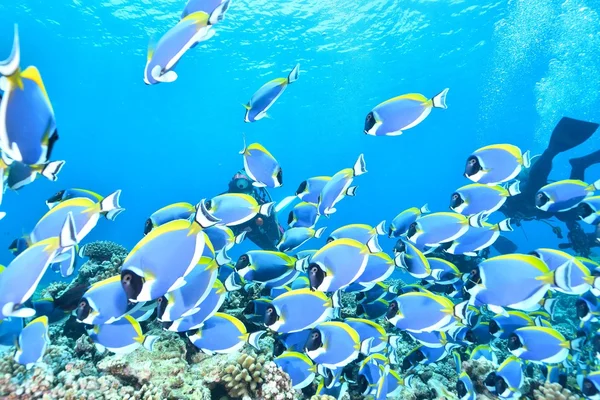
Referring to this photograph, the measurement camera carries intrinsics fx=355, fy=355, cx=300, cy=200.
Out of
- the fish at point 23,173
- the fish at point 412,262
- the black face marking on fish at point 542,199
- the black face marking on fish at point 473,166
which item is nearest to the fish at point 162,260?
the fish at point 23,173

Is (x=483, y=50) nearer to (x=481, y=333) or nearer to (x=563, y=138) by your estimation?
(x=563, y=138)

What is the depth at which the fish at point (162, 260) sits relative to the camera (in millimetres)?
1780

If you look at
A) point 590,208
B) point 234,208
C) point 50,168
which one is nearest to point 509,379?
point 590,208

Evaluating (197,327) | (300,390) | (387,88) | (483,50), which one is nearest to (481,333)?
(300,390)

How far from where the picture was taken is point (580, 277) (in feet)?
9.91

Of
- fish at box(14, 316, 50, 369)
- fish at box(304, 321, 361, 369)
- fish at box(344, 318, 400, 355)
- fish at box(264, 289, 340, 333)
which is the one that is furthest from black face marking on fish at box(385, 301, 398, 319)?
fish at box(14, 316, 50, 369)

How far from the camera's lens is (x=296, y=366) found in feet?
11.2

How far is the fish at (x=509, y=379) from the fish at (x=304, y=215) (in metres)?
2.61

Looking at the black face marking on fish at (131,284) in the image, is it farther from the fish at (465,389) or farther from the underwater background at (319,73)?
the fish at (465,389)

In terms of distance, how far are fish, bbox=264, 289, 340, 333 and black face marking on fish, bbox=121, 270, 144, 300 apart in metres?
1.27

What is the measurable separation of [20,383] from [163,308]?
239 centimetres

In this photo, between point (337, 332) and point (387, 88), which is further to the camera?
point (387, 88)

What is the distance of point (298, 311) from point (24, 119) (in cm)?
224

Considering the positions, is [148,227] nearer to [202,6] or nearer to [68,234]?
[68,234]
